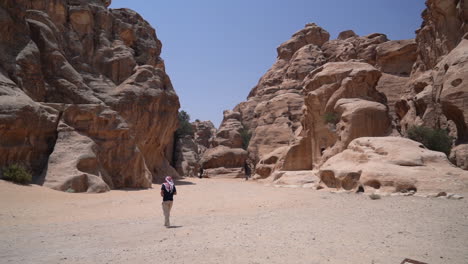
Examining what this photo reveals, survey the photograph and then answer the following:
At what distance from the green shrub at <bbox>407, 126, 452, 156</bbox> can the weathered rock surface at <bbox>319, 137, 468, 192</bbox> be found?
24.1 feet

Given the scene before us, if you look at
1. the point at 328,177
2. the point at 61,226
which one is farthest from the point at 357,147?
the point at 61,226

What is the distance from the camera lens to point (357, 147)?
1736 cm

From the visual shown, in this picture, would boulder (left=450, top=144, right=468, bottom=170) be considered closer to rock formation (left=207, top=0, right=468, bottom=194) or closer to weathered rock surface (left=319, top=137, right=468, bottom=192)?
rock formation (left=207, top=0, right=468, bottom=194)

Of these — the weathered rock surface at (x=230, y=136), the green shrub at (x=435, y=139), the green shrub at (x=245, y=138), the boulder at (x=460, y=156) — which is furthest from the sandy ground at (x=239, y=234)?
the green shrub at (x=245, y=138)

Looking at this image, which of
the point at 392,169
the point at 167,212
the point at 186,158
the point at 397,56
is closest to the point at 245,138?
the point at 186,158

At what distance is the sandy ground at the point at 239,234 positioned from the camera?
5000 millimetres

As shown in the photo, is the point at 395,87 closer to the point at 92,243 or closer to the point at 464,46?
the point at 464,46

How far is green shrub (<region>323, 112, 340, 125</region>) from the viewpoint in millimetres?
26234

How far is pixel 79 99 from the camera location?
20266 millimetres

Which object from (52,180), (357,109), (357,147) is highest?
(357,109)

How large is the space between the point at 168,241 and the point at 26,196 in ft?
26.3

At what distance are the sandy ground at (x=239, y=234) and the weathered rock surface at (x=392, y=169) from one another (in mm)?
2151

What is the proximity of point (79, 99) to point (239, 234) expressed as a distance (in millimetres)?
17749

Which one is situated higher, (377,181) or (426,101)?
(426,101)
